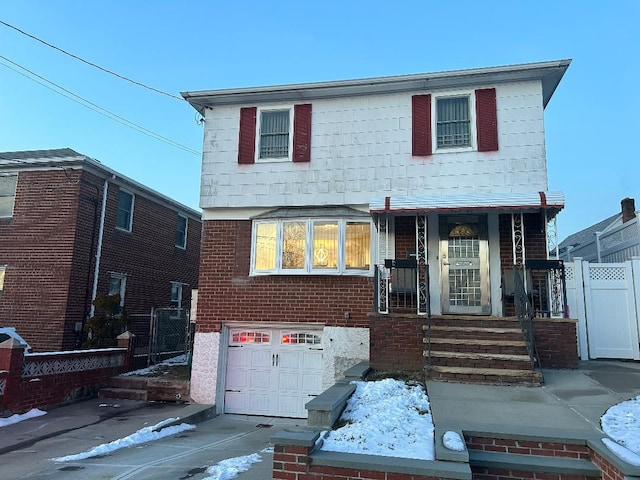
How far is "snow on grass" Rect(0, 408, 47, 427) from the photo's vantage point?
28.3 ft

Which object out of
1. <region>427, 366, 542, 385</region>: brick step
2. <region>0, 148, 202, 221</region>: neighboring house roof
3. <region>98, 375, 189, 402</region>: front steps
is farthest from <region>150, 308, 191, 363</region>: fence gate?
<region>427, 366, 542, 385</region>: brick step

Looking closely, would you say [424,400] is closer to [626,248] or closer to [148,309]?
[626,248]

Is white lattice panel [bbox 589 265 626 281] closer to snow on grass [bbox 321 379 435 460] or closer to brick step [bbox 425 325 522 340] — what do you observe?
brick step [bbox 425 325 522 340]

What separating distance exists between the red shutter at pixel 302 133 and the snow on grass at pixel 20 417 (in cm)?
800

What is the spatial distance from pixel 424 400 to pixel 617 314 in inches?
260

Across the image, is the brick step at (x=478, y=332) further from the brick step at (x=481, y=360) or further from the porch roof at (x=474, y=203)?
the porch roof at (x=474, y=203)

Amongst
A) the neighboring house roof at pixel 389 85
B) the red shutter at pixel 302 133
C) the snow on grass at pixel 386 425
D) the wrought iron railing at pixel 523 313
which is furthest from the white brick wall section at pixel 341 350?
the neighboring house roof at pixel 389 85

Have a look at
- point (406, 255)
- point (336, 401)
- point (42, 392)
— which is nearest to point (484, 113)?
point (406, 255)

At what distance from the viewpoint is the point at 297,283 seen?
1062 cm

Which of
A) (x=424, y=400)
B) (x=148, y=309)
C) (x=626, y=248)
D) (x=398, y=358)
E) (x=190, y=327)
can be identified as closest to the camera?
(x=424, y=400)

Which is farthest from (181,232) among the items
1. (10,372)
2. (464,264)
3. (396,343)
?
(396,343)

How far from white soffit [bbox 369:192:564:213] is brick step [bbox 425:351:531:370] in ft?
9.77

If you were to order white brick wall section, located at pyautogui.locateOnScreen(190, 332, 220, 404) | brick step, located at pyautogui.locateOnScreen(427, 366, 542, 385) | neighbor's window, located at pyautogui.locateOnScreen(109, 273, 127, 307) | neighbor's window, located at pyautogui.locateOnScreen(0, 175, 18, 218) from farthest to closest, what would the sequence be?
neighbor's window, located at pyautogui.locateOnScreen(109, 273, 127, 307) → neighbor's window, located at pyautogui.locateOnScreen(0, 175, 18, 218) → white brick wall section, located at pyautogui.locateOnScreen(190, 332, 220, 404) → brick step, located at pyautogui.locateOnScreen(427, 366, 542, 385)

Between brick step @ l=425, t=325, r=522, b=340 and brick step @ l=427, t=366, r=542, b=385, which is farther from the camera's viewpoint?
brick step @ l=425, t=325, r=522, b=340
